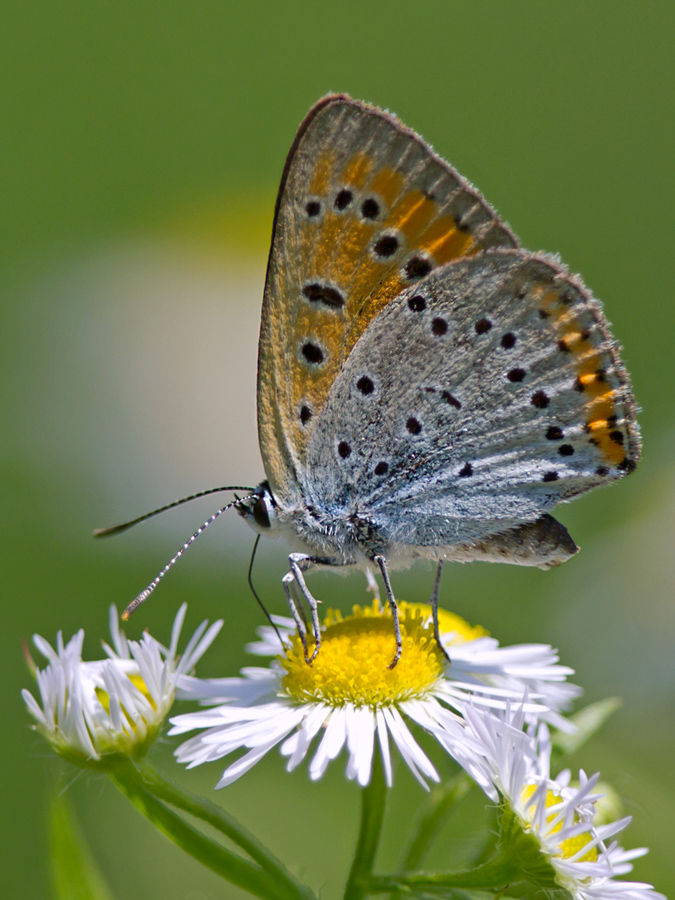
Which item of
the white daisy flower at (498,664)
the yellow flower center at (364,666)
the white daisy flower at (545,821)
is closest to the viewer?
the white daisy flower at (545,821)

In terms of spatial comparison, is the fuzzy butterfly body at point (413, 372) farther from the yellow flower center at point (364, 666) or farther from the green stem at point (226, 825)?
the green stem at point (226, 825)

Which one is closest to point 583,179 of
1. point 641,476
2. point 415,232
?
point 641,476

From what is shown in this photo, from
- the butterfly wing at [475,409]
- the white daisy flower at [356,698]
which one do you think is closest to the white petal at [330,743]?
the white daisy flower at [356,698]

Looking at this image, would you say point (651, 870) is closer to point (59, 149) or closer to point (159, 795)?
point (159, 795)

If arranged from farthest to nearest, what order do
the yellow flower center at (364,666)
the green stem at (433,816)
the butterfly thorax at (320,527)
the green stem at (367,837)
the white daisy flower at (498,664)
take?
the butterfly thorax at (320,527) → the white daisy flower at (498,664) → the yellow flower center at (364,666) → the green stem at (433,816) → the green stem at (367,837)

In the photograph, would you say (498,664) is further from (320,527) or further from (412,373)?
(412,373)

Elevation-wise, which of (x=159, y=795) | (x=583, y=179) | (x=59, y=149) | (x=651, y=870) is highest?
(x=59, y=149)
